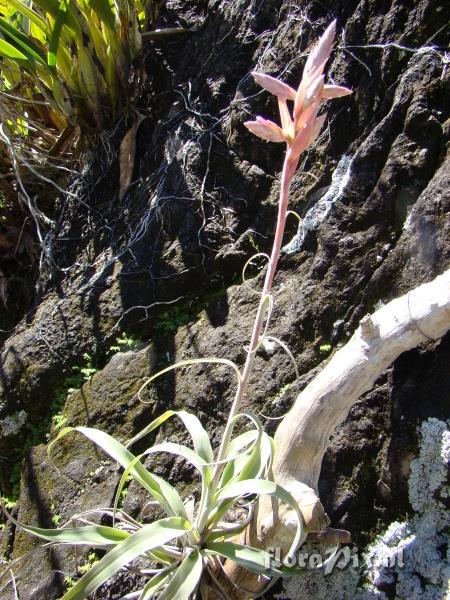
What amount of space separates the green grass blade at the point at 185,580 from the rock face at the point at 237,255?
368 mm

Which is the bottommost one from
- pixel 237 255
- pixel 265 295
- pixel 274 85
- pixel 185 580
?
pixel 185 580

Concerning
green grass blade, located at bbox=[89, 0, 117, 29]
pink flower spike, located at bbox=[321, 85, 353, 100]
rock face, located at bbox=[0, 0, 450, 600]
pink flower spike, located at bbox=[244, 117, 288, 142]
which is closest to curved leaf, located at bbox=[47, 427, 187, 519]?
rock face, located at bbox=[0, 0, 450, 600]

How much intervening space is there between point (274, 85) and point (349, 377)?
64 centimetres

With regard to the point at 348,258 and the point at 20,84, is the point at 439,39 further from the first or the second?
the point at 20,84

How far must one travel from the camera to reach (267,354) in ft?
5.22

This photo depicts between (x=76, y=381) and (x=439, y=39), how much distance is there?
153cm

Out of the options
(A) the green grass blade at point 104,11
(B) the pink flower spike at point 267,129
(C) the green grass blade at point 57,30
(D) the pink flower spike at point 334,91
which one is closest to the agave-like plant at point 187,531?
(B) the pink flower spike at point 267,129

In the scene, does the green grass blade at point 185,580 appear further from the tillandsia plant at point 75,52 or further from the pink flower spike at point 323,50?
the tillandsia plant at point 75,52

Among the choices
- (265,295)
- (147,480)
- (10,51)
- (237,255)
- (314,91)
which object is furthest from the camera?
(10,51)

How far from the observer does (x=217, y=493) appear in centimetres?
117

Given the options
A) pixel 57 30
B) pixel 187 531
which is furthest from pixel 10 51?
pixel 187 531

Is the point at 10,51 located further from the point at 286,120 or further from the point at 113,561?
the point at 113,561

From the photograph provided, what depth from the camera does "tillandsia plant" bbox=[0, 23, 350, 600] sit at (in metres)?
1.03

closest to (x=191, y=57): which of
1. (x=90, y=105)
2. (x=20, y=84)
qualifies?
(x=90, y=105)
